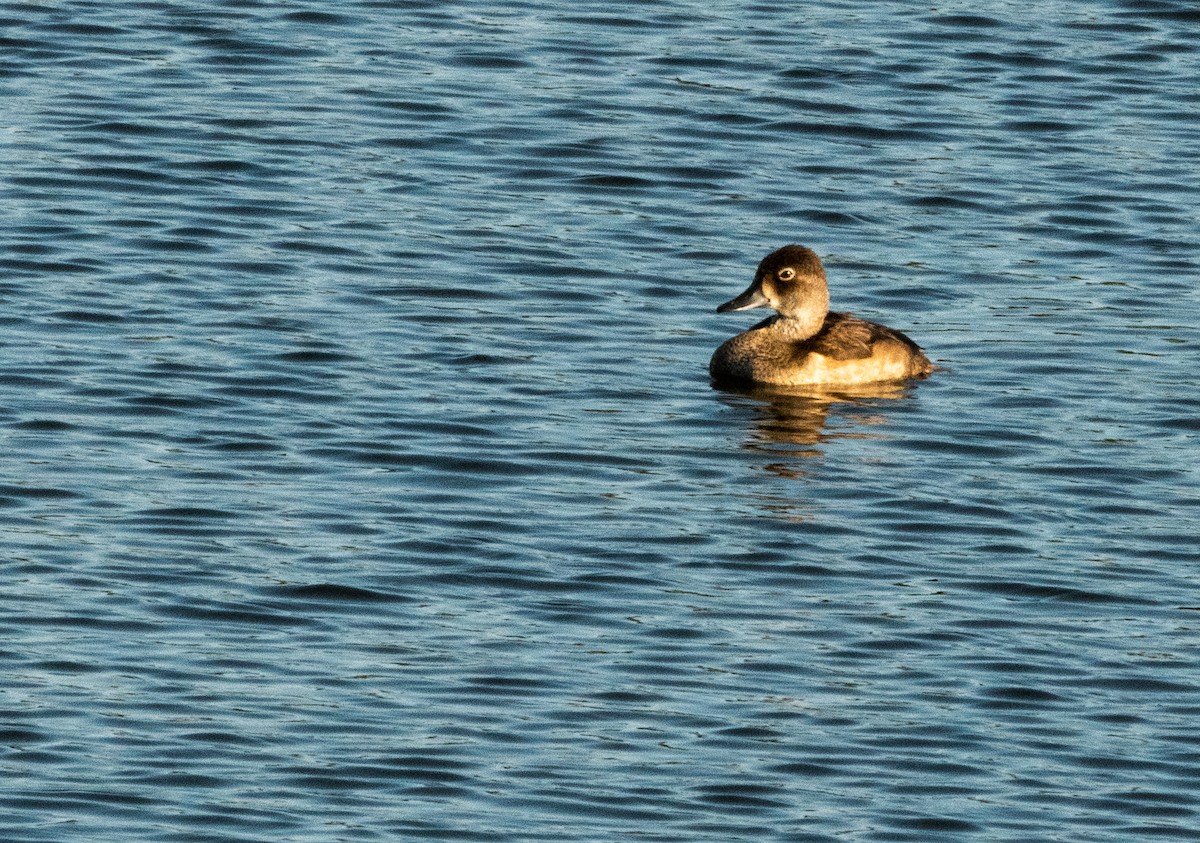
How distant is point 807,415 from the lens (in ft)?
53.8

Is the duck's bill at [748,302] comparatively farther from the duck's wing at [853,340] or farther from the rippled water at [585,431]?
the duck's wing at [853,340]

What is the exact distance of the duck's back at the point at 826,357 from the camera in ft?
54.6

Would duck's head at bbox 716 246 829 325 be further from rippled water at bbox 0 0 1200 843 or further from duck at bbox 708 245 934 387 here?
rippled water at bbox 0 0 1200 843

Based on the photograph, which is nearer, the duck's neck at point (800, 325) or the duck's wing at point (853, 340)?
the duck's wing at point (853, 340)

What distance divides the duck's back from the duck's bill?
0.16 m

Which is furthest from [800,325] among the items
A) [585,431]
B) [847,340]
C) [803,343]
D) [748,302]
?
[585,431]

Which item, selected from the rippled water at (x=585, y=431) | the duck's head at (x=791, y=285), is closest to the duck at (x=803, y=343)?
the duck's head at (x=791, y=285)

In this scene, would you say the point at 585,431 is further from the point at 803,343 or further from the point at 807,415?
the point at 803,343

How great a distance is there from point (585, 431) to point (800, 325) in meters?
2.41

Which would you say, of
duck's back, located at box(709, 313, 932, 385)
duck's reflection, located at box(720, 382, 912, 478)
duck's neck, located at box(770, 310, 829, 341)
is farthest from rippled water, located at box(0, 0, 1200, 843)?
duck's neck, located at box(770, 310, 829, 341)

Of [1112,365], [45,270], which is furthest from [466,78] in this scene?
[1112,365]

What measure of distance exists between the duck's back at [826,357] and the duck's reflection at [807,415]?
0.22 feet

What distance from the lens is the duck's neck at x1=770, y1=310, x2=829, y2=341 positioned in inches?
672

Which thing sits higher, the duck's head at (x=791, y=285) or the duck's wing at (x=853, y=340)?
the duck's head at (x=791, y=285)
